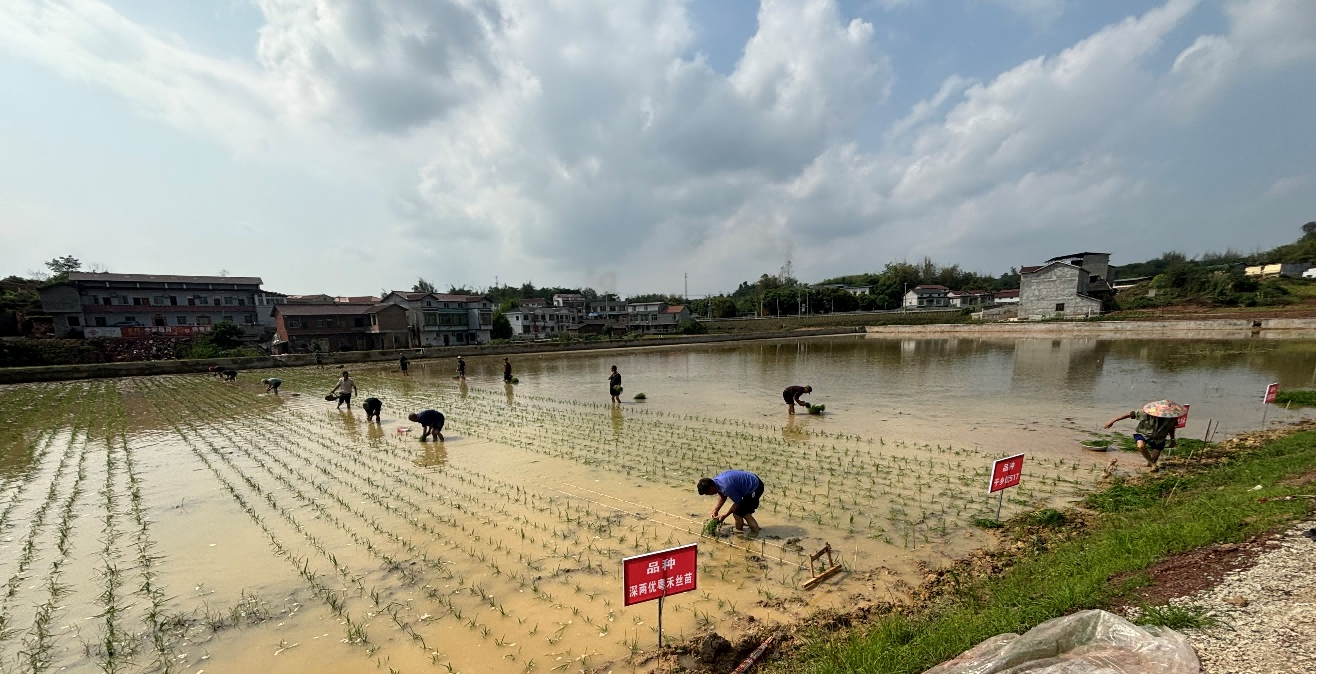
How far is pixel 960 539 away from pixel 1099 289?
67723 millimetres

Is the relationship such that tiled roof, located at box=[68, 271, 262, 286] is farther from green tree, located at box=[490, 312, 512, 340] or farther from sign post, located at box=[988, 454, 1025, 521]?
sign post, located at box=[988, 454, 1025, 521]

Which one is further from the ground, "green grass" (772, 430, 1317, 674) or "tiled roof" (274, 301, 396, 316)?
"tiled roof" (274, 301, 396, 316)

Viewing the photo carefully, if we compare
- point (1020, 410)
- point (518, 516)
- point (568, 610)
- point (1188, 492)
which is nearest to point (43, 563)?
point (518, 516)

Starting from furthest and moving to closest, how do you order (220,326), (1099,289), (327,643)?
(1099,289)
(220,326)
(327,643)

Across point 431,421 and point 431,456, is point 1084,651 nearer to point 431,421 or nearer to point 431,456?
point 431,456

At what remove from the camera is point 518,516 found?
758cm

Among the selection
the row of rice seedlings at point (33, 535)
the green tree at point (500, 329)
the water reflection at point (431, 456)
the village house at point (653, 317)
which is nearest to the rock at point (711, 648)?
the row of rice seedlings at point (33, 535)

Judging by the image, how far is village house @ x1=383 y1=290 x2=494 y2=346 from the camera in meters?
50.8

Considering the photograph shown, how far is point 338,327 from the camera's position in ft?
153

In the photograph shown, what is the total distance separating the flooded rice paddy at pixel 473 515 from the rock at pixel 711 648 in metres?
0.45

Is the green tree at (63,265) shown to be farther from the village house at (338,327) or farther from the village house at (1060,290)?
the village house at (1060,290)

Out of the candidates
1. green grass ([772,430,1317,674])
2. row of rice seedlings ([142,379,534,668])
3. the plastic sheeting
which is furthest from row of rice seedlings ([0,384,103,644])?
the plastic sheeting

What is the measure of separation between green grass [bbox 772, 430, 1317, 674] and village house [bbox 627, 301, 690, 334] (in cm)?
6915

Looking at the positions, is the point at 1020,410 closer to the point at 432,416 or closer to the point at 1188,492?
the point at 1188,492
